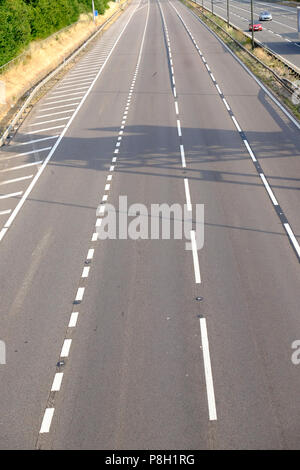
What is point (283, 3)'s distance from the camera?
344 feet

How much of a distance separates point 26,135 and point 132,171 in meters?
9.32

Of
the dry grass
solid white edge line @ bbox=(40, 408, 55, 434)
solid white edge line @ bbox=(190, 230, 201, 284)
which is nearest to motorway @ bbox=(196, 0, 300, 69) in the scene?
the dry grass

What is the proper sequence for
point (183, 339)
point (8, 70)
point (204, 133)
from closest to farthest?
point (183, 339) < point (204, 133) < point (8, 70)

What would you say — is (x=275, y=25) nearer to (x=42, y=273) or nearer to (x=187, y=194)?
(x=187, y=194)

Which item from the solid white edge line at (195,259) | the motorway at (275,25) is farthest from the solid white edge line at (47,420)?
the motorway at (275,25)

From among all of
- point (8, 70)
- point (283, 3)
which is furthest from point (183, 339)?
point (283, 3)

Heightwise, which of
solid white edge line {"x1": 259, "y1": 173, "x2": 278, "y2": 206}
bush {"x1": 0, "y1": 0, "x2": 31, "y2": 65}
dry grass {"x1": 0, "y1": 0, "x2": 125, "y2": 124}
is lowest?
solid white edge line {"x1": 259, "y1": 173, "x2": 278, "y2": 206}

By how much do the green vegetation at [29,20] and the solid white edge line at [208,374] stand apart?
117ft

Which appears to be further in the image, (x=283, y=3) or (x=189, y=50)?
(x=283, y=3)

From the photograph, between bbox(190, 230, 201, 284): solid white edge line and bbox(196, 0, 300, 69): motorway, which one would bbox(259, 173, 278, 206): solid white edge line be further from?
bbox(196, 0, 300, 69): motorway

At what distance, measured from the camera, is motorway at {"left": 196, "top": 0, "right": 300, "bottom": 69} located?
176ft

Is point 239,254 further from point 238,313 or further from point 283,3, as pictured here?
point 283,3

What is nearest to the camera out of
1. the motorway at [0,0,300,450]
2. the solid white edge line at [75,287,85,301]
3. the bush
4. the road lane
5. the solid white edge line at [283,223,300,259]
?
the motorway at [0,0,300,450]

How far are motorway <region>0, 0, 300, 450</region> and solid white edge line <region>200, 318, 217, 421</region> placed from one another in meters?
0.03
